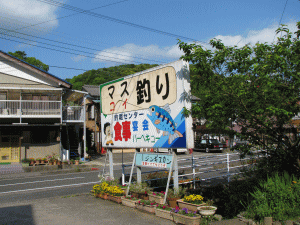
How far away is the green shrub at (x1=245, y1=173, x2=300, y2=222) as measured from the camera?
5512mm

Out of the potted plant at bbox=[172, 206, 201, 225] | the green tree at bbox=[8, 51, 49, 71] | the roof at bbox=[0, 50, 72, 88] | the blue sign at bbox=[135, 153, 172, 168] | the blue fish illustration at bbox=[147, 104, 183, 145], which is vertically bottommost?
the potted plant at bbox=[172, 206, 201, 225]

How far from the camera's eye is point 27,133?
990 inches

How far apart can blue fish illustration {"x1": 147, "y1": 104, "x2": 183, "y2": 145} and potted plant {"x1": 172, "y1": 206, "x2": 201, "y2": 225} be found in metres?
1.98

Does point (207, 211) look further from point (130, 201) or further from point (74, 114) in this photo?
point (74, 114)

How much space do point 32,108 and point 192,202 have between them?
840 inches

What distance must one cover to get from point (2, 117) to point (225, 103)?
2129 centimetres

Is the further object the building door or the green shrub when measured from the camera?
the building door

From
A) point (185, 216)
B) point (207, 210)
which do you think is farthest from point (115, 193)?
point (207, 210)

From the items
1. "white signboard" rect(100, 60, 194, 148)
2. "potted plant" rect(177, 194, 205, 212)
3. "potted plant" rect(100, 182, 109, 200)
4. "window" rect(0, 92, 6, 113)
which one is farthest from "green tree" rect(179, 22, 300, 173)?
"window" rect(0, 92, 6, 113)

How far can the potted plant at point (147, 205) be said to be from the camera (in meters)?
7.82

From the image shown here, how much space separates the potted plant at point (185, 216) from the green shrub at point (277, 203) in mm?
1212

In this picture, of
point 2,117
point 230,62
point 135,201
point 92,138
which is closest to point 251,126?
point 230,62

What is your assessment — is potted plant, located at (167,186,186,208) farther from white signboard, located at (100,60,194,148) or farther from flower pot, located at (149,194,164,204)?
white signboard, located at (100,60,194,148)

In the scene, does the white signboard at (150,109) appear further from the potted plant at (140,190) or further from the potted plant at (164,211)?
the potted plant at (164,211)
